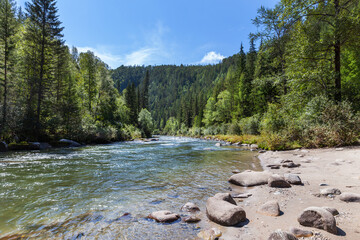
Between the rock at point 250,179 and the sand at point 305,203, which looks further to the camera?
the rock at point 250,179

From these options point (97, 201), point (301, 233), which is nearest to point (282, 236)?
point (301, 233)

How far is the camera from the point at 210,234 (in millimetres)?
2979

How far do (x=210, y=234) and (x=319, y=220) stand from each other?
168 centimetres

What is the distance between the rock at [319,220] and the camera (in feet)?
8.46

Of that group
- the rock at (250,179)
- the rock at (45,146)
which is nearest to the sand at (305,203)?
the rock at (250,179)

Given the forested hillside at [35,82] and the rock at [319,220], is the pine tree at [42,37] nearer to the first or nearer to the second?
the forested hillside at [35,82]

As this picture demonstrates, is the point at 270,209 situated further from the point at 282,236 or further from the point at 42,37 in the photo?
the point at 42,37

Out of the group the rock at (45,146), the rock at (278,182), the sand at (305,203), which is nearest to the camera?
the sand at (305,203)

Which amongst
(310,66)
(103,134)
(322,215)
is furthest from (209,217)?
(103,134)

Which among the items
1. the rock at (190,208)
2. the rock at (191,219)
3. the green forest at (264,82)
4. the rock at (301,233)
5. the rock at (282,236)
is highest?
the green forest at (264,82)

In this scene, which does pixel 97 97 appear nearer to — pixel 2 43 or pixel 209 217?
pixel 2 43

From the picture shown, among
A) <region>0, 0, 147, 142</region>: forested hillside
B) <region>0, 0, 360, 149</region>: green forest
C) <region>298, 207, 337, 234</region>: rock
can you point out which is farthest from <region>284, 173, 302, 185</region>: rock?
<region>0, 0, 147, 142</region>: forested hillside

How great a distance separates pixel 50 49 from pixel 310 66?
2867cm

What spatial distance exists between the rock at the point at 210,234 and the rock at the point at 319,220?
1.36 metres
